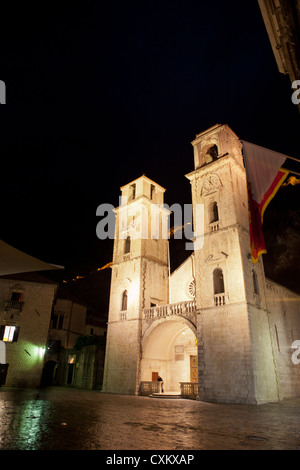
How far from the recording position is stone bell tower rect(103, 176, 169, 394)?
21.3 metres

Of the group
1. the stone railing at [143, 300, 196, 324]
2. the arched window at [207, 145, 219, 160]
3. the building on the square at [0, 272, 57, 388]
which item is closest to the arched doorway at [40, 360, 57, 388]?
the building on the square at [0, 272, 57, 388]

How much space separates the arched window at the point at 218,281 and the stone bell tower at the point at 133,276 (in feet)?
21.7

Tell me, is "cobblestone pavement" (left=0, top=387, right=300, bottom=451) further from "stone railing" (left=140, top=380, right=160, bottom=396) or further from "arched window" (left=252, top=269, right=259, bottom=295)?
"stone railing" (left=140, top=380, right=160, bottom=396)

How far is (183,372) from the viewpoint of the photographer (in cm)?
2194

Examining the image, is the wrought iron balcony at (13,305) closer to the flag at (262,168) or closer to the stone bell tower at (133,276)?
the stone bell tower at (133,276)

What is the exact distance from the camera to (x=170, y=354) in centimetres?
2284

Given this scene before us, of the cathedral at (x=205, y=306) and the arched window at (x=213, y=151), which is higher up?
the arched window at (x=213, y=151)

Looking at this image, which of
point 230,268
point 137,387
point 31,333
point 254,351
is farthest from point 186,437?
point 31,333

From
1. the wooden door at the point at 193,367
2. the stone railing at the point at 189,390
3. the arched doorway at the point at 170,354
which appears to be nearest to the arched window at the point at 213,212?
the arched doorway at the point at 170,354

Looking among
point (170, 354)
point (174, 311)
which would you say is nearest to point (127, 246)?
point (174, 311)

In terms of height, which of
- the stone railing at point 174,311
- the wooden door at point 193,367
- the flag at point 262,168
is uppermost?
the flag at point 262,168

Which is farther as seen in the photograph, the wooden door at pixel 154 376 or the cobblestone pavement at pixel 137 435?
the wooden door at pixel 154 376

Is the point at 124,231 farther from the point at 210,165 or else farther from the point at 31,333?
the point at 31,333

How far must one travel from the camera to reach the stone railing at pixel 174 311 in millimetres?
18938
